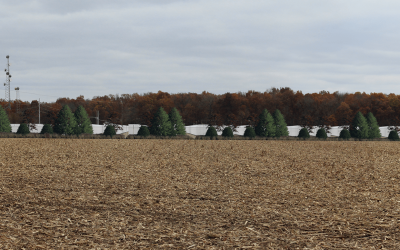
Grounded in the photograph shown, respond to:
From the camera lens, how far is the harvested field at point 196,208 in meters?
4.89

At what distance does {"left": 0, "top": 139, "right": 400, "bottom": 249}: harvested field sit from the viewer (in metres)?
4.89

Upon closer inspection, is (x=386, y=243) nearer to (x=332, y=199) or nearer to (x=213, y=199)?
(x=332, y=199)

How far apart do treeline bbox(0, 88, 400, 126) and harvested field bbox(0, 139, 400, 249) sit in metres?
45.2

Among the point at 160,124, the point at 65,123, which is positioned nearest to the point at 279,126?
the point at 160,124

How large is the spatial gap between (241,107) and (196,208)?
2243 inches

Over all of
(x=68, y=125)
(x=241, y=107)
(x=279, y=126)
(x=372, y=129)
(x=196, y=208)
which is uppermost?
(x=241, y=107)

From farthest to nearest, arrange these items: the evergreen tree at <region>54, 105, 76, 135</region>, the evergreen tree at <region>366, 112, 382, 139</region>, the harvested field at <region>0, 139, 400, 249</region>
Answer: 1. the evergreen tree at <region>366, 112, 382, 139</region>
2. the evergreen tree at <region>54, 105, 76, 135</region>
3. the harvested field at <region>0, 139, 400, 249</region>

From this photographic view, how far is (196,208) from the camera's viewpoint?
6738 millimetres

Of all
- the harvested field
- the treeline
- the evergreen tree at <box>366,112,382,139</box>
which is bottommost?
the harvested field

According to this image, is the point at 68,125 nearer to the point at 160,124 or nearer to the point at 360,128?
the point at 160,124

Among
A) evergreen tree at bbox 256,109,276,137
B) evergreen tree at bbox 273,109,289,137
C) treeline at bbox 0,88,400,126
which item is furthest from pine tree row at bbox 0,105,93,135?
Answer: evergreen tree at bbox 273,109,289,137

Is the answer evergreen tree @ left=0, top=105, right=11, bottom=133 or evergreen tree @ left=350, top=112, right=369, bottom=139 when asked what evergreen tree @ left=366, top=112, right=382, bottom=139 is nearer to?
evergreen tree @ left=350, top=112, right=369, bottom=139

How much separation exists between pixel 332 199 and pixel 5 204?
6394mm

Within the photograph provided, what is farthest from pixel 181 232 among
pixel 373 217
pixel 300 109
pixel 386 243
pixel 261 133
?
pixel 300 109
